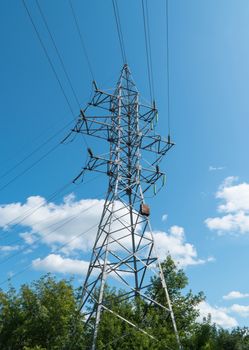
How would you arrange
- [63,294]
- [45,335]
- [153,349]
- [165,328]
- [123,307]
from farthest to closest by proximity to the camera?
[63,294], [45,335], [123,307], [165,328], [153,349]

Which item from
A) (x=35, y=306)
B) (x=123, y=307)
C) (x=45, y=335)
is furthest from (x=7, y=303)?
(x=123, y=307)

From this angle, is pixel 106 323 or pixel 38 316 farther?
pixel 38 316

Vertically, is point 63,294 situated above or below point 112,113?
below

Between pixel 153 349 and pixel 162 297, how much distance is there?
965 cm

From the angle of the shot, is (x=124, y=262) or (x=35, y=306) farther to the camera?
(x=35, y=306)

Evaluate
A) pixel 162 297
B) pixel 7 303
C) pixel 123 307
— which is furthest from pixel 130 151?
pixel 7 303

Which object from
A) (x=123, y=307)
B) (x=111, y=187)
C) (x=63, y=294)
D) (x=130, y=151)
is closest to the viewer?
(x=123, y=307)

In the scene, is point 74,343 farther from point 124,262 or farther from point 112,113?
point 112,113

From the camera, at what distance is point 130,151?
1703 cm

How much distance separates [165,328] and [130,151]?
8135mm

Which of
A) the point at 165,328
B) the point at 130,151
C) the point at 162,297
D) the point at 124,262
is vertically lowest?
the point at 165,328

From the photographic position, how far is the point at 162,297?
69.0ft

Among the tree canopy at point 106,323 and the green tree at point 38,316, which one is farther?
the green tree at point 38,316

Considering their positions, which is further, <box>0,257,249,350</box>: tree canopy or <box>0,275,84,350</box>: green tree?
<box>0,275,84,350</box>: green tree
